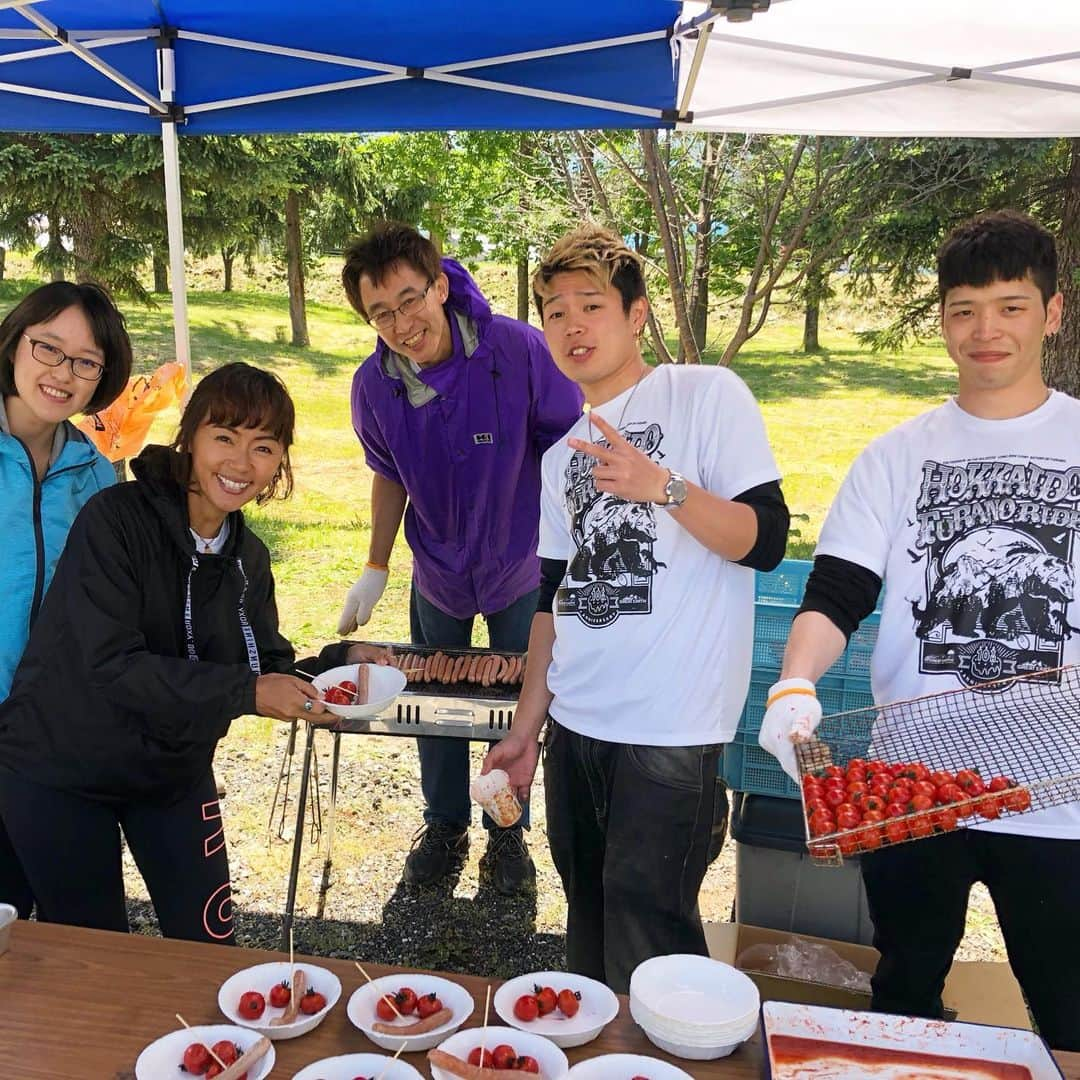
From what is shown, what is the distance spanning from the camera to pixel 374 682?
282cm

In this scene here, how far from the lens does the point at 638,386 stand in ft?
7.47

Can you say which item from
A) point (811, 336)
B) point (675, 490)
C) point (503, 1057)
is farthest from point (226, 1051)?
point (811, 336)

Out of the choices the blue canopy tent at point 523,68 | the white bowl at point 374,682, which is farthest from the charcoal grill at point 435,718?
the blue canopy tent at point 523,68

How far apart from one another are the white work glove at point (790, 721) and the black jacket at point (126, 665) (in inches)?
47.8

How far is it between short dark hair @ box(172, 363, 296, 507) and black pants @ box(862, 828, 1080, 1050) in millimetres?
1762

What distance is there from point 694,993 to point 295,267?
18.3 meters

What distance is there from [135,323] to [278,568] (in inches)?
438

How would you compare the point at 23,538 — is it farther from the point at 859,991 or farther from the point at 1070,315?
the point at 1070,315

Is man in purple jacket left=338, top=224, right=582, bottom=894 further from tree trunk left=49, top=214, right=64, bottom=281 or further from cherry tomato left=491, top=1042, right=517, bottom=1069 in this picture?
tree trunk left=49, top=214, right=64, bottom=281

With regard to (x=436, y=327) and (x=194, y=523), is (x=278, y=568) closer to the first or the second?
(x=436, y=327)

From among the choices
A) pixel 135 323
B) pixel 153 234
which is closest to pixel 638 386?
pixel 153 234

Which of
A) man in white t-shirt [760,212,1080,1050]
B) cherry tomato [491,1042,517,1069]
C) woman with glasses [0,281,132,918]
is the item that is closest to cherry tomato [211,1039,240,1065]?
cherry tomato [491,1042,517,1069]

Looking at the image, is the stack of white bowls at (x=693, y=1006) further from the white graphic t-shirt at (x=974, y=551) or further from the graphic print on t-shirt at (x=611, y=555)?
the graphic print on t-shirt at (x=611, y=555)

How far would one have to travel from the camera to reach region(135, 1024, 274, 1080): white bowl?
4.78 ft
